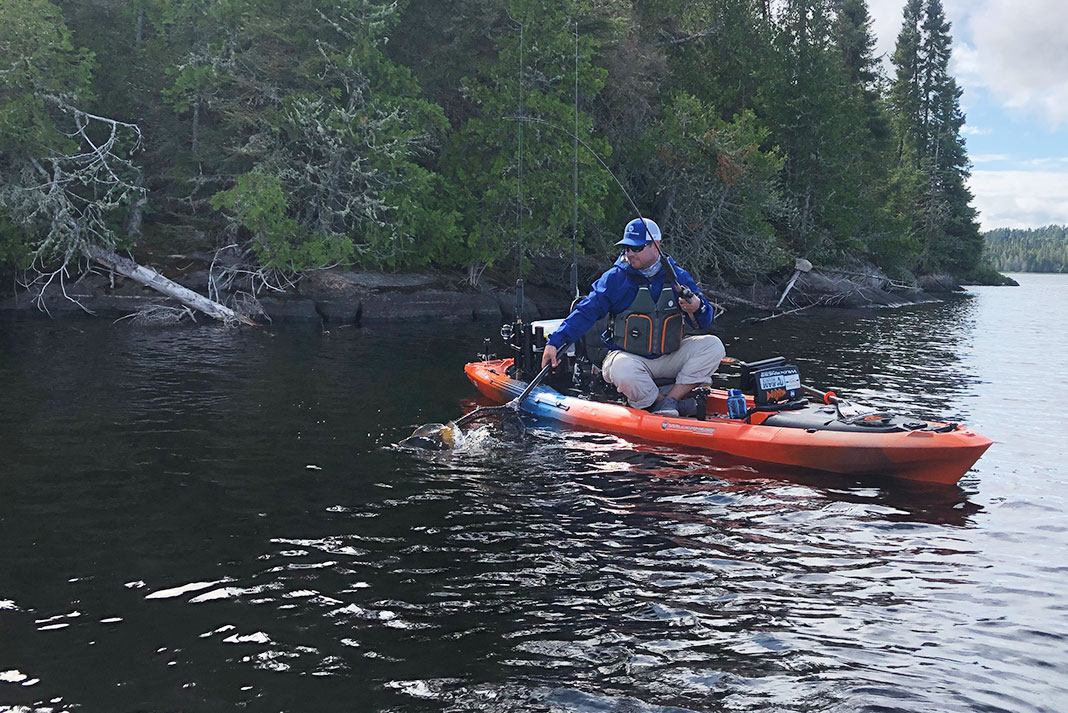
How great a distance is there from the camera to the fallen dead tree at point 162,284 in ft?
69.5

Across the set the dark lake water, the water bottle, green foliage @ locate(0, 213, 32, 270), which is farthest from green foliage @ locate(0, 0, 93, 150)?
the water bottle

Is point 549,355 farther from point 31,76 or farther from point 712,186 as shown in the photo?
point 712,186

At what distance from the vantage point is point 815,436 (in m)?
8.30

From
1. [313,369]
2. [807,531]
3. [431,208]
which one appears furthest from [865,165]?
[807,531]

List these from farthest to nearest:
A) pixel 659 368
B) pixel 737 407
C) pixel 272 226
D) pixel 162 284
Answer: pixel 272 226, pixel 162 284, pixel 659 368, pixel 737 407

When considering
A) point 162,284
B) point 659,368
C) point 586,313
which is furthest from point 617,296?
point 162,284

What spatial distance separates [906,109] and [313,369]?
60.4 m

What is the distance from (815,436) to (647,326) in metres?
2.10

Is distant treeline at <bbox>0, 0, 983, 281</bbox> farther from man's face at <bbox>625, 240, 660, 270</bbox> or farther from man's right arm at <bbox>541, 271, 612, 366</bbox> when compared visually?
man's face at <bbox>625, 240, 660, 270</bbox>

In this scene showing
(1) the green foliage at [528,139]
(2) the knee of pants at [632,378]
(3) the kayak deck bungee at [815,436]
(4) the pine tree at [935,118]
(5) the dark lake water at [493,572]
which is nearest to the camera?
(5) the dark lake water at [493,572]

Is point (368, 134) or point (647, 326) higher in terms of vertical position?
point (368, 134)

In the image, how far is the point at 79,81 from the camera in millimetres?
22453

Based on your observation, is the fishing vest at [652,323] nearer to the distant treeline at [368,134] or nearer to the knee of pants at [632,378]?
the knee of pants at [632,378]

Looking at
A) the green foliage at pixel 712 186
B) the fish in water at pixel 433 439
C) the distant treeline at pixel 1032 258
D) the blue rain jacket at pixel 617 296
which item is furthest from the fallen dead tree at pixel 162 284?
the distant treeline at pixel 1032 258
